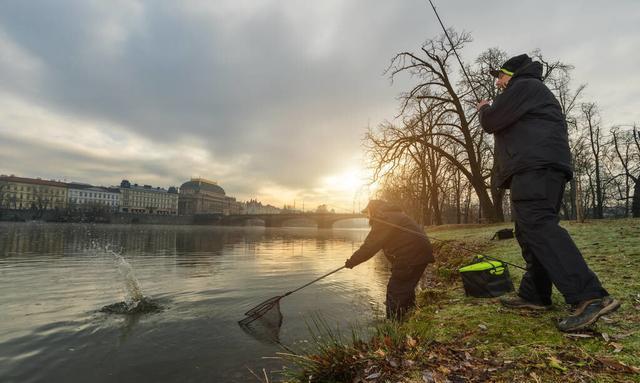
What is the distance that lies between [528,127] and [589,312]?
1.76 meters

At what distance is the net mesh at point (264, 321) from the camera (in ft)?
20.1

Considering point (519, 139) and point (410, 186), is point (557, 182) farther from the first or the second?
point (410, 186)

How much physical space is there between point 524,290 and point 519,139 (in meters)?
1.79

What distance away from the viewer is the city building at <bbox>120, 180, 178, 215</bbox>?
510ft

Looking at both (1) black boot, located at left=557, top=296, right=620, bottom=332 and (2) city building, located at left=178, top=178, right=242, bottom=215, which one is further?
(2) city building, located at left=178, top=178, right=242, bottom=215

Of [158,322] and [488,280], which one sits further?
[158,322]

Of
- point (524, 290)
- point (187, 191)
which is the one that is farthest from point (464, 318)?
point (187, 191)

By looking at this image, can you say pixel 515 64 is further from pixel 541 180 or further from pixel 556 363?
pixel 556 363

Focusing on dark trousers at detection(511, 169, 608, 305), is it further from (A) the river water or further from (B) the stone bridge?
(B) the stone bridge

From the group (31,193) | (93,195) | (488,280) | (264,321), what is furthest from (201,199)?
(488,280)

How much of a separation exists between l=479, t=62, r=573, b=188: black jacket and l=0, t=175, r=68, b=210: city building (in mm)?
140513

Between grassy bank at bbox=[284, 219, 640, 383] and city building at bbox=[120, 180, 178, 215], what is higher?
city building at bbox=[120, 180, 178, 215]

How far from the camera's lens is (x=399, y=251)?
5793 mm

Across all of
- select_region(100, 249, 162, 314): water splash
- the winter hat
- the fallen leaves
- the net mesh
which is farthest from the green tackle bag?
select_region(100, 249, 162, 314): water splash
